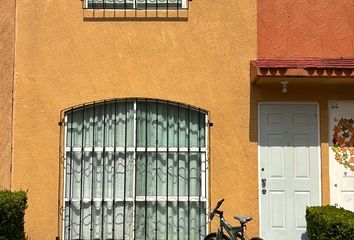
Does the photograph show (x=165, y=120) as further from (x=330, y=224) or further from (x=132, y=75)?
(x=330, y=224)

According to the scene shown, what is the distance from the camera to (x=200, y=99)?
7.69m

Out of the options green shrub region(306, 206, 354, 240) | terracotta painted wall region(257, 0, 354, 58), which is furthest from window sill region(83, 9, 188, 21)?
green shrub region(306, 206, 354, 240)

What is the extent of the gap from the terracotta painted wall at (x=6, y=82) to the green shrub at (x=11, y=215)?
2.86ft

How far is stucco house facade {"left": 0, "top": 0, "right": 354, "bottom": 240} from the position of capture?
7.58m

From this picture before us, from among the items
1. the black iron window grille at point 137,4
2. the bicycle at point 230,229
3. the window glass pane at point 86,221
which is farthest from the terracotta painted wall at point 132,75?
the bicycle at point 230,229

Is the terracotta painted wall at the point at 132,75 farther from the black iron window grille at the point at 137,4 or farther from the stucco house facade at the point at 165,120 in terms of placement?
the black iron window grille at the point at 137,4

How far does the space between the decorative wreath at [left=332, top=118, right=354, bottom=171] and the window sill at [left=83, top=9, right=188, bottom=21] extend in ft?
9.64

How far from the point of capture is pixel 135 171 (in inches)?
301

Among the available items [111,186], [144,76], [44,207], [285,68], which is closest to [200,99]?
[144,76]

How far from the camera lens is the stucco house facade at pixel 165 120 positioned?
24.9ft

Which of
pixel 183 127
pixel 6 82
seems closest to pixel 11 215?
pixel 6 82

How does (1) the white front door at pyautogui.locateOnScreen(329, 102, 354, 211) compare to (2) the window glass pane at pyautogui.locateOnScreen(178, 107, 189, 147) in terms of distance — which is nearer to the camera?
(1) the white front door at pyautogui.locateOnScreen(329, 102, 354, 211)

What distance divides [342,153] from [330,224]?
1.70 m

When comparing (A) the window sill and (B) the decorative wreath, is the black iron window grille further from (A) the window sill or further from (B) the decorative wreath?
(B) the decorative wreath
